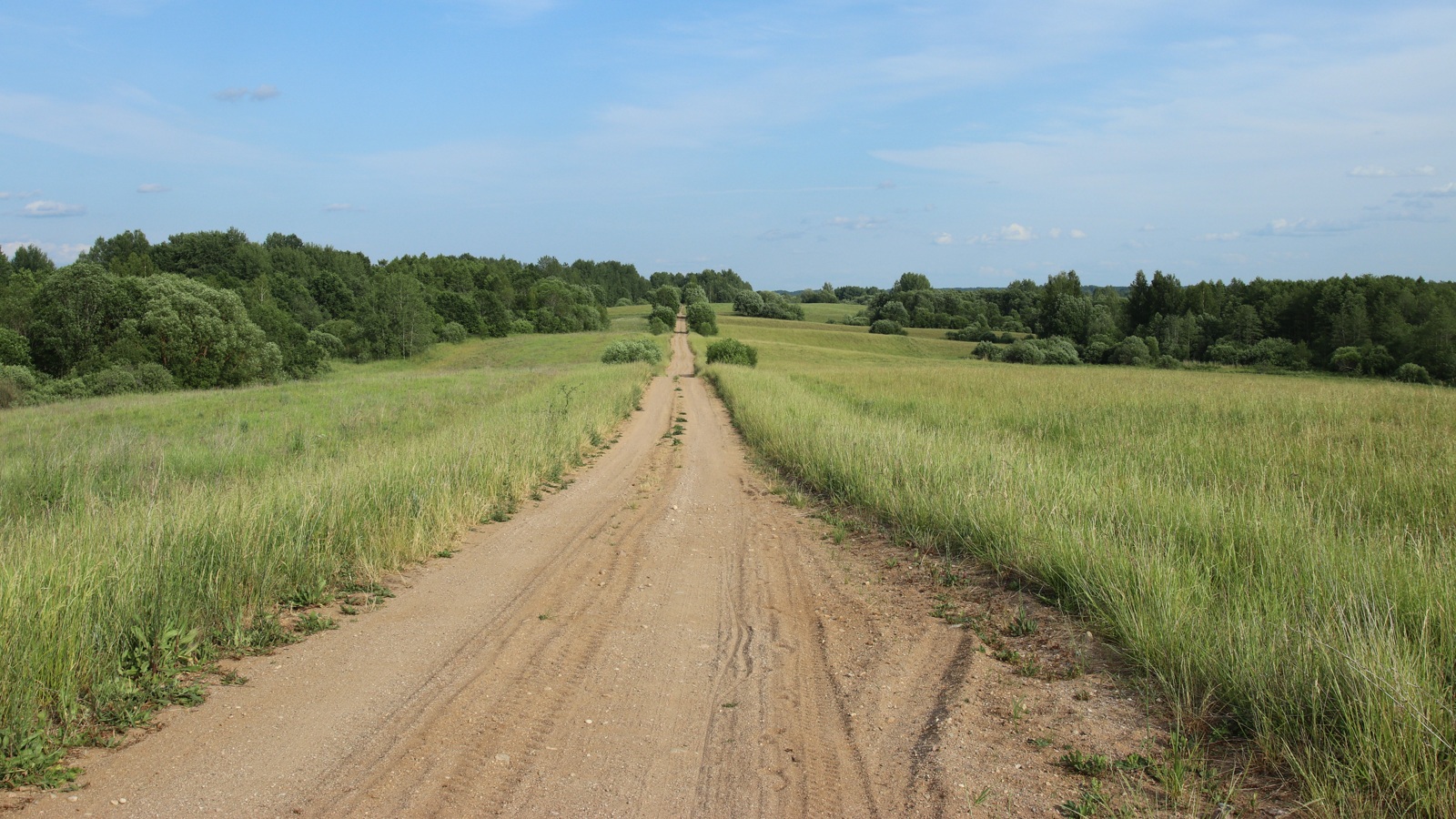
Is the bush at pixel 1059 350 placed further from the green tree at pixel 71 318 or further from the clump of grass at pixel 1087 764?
the clump of grass at pixel 1087 764

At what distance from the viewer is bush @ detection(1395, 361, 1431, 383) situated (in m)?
49.9

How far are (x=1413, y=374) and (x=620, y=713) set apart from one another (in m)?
65.8

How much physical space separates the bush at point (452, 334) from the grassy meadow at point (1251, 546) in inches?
3175

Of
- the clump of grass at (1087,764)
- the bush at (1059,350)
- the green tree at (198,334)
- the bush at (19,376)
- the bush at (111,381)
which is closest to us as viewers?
the clump of grass at (1087,764)

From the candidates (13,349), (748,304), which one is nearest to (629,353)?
(13,349)

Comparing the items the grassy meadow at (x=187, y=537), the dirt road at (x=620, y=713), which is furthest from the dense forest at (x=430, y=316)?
the dirt road at (x=620, y=713)

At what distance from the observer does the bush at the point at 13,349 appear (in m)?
43.9

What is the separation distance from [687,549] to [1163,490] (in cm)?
521

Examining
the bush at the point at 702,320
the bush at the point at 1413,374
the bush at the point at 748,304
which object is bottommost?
the bush at the point at 1413,374

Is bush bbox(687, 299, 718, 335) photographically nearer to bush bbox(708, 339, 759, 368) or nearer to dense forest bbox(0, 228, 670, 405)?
dense forest bbox(0, 228, 670, 405)

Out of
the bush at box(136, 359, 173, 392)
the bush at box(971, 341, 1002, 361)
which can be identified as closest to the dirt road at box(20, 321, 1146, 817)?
the bush at box(136, 359, 173, 392)

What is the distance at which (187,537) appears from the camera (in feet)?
19.1

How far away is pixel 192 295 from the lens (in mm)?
49250

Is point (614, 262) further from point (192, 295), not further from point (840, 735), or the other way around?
point (840, 735)
